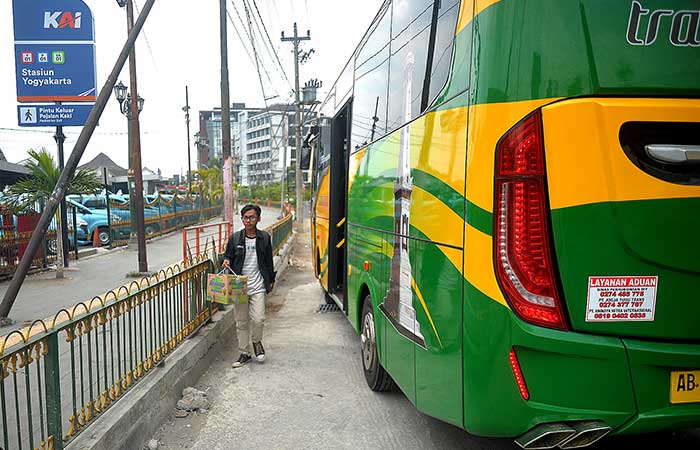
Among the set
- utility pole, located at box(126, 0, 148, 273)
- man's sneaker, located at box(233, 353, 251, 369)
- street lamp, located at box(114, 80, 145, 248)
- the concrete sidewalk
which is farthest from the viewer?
street lamp, located at box(114, 80, 145, 248)

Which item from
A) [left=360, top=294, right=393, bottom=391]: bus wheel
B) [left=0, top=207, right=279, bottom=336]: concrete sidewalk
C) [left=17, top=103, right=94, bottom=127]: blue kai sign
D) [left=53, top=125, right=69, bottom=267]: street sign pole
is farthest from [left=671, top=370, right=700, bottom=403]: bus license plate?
[left=53, top=125, right=69, bottom=267]: street sign pole

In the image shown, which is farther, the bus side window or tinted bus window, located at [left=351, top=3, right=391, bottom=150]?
tinted bus window, located at [left=351, top=3, right=391, bottom=150]

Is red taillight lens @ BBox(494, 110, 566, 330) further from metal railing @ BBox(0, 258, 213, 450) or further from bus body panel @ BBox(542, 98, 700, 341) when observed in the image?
metal railing @ BBox(0, 258, 213, 450)

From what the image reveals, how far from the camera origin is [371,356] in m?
5.26

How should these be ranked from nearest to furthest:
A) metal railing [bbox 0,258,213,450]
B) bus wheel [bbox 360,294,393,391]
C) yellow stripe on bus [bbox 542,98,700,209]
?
yellow stripe on bus [bbox 542,98,700,209] < metal railing [bbox 0,258,213,450] < bus wheel [bbox 360,294,393,391]

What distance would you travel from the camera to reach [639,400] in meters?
2.50

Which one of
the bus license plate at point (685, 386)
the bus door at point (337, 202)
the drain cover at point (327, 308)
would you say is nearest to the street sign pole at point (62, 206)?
the drain cover at point (327, 308)

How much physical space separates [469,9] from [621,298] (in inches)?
63.9

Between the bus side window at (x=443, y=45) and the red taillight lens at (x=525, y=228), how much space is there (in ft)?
2.72

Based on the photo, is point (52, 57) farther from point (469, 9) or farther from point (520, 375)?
point (520, 375)

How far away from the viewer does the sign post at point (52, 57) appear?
27.6ft

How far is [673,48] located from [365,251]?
323 centimetres

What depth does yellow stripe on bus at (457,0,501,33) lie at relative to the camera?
8.77 feet

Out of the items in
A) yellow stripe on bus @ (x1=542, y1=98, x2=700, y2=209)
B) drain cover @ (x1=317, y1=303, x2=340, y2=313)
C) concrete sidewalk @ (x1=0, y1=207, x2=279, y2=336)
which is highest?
yellow stripe on bus @ (x1=542, y1=98, x2=700, y2=209)
